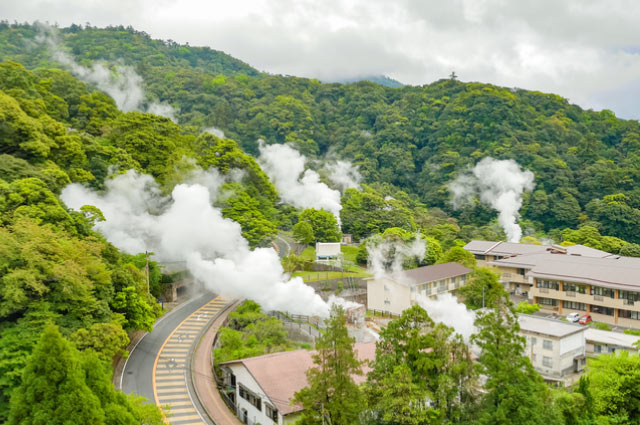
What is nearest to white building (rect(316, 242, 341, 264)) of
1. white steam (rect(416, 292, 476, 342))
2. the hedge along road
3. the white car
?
the hedge along road

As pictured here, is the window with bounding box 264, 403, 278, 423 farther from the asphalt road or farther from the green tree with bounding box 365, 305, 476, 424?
the asphalt road

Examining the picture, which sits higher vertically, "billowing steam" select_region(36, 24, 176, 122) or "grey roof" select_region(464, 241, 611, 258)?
"billowing steam" select_region(36, 24, 176, 122)

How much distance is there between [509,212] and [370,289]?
87.2ft

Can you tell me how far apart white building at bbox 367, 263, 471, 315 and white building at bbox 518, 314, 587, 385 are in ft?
25.0

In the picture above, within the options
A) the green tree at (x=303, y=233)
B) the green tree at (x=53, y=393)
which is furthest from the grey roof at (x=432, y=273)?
the green tree at (x=53, y=393)

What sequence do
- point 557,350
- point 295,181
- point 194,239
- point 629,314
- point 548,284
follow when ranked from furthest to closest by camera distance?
point 295,181, point 548,284, point 629,314, point 194,239, point 557,350

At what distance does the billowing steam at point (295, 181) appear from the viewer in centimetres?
4647

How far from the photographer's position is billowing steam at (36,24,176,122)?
65750mm

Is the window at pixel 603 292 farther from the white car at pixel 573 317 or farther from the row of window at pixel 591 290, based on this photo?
the white car at pixel 573 317

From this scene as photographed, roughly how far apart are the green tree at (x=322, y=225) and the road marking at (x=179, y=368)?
12896 mm

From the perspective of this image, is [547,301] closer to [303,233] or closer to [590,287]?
[590,287]

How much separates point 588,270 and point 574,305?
2.38m

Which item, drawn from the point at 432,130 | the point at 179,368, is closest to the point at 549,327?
the point at 179,368

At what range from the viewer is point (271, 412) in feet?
57.2
